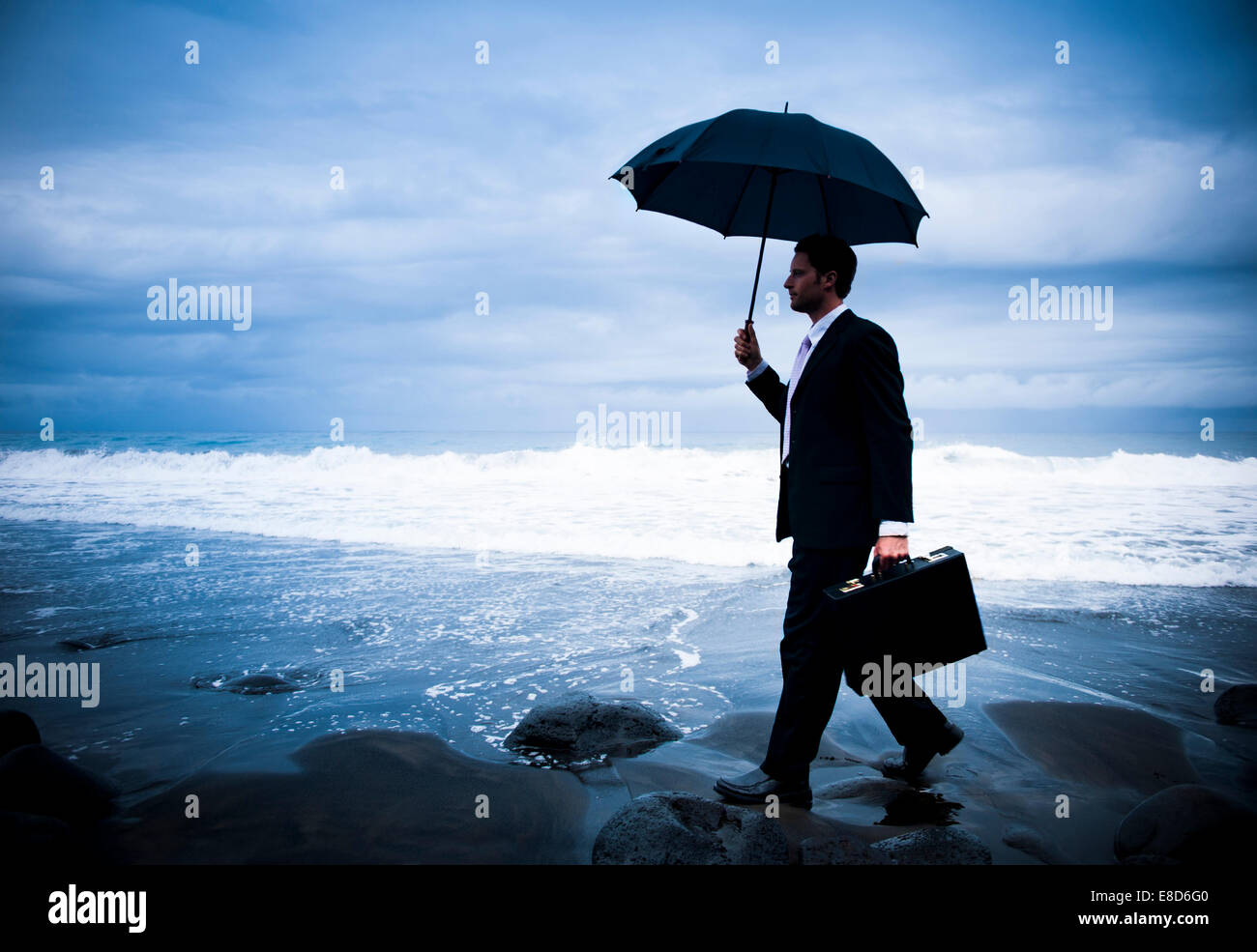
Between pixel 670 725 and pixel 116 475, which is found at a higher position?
pixel 116 475

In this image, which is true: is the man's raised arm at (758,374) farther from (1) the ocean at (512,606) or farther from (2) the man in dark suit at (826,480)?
(1) the ocean at (512,606)

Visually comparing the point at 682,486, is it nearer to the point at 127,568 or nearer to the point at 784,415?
the point at 127,568

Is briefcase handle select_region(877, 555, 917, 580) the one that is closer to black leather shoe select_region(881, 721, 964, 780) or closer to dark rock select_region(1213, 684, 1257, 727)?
black leather shoe select_region(881, 721, 964, 780)

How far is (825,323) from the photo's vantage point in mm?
3254

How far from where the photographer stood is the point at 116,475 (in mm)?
24141

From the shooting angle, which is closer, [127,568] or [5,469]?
[127,568]

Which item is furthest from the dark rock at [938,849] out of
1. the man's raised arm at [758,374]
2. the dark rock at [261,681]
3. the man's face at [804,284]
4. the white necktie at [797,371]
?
the dark rock at [261,681]

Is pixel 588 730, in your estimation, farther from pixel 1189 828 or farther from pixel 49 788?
pixel 1189 828

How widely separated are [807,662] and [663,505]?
11200 mm

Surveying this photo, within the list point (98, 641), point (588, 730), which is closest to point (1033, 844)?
point (588, 730)

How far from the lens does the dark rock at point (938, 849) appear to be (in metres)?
2.69

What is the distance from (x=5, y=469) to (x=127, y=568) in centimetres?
2371
